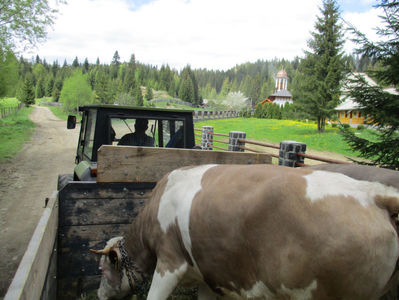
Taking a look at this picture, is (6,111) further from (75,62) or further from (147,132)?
(75,62)

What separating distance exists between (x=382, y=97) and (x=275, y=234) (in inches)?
191

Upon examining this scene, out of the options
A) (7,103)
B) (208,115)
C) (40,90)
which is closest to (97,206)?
(7,103)

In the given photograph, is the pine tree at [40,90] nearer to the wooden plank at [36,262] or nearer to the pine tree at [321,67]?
the pine tree at [321,67]

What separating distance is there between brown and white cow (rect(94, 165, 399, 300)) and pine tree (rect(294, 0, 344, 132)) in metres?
26.1

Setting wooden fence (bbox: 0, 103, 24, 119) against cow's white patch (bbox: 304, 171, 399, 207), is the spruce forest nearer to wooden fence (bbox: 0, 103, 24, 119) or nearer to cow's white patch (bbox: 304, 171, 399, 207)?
wooden fence (bbox: 0, 103, 24, 119)

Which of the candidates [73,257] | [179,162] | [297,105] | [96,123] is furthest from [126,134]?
[297,105]

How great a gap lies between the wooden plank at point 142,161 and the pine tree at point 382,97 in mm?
3427

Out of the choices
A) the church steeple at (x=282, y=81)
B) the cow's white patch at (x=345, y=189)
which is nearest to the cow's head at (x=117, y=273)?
the cow's white patch at (x=345, y=189)

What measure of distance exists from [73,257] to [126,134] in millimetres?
2072

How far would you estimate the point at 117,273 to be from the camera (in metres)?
2.75

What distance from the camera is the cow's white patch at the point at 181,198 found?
210 centimetres

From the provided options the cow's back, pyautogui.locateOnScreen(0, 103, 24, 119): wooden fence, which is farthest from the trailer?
pyautogui.locateOnScreen(0, 103, 24, 119): wooden fence

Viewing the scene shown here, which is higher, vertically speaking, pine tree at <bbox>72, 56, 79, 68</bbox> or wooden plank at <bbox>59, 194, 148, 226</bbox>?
pine tree at <bbox>72, 56, 79, 68</bbox>

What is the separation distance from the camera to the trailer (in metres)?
3.03
